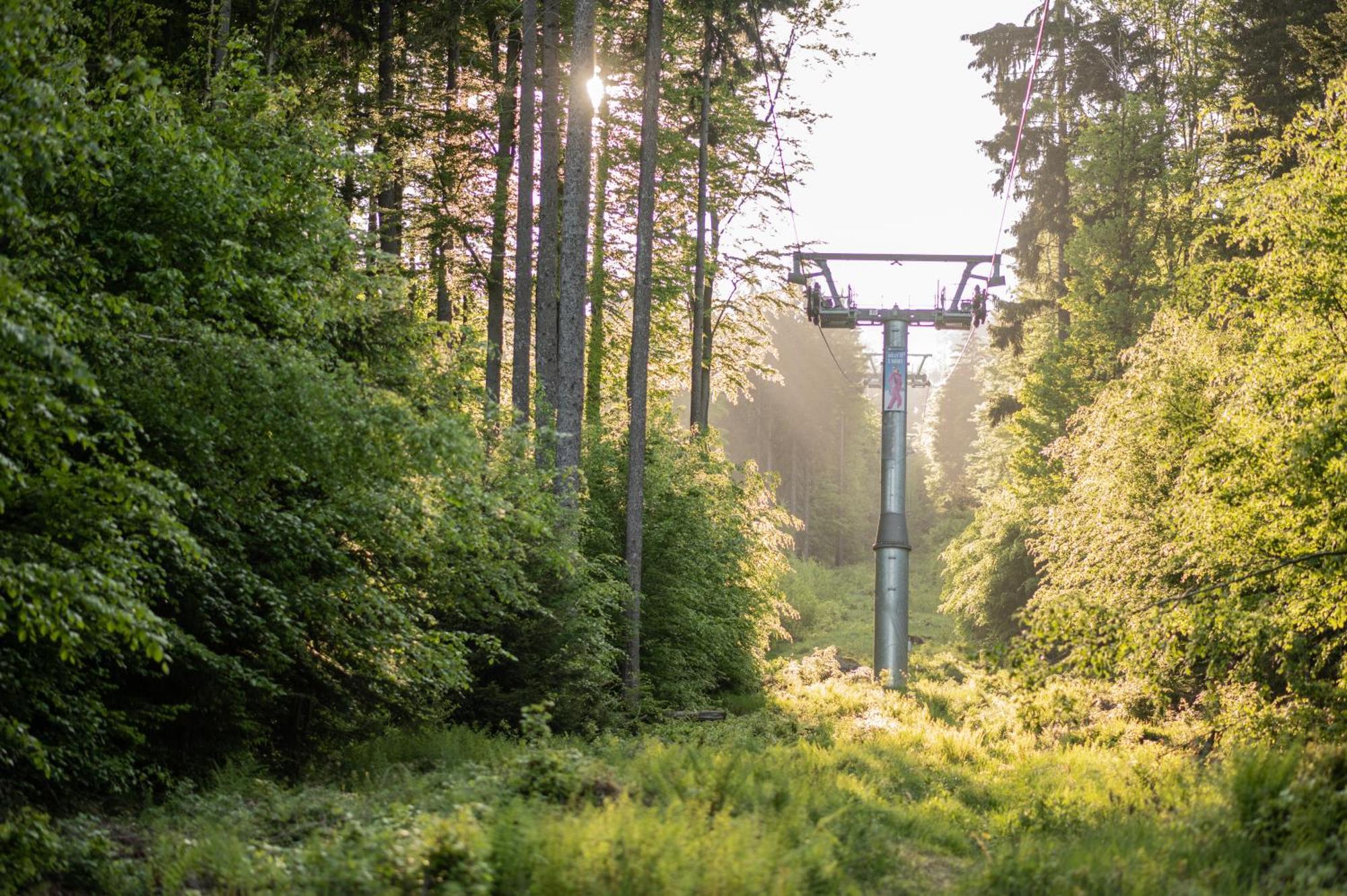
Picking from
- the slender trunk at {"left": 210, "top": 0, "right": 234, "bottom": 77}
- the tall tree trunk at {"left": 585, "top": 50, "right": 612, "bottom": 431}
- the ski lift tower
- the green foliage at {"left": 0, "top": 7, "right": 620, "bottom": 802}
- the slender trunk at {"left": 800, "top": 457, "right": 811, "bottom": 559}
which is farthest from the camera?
the slender trunk at {"left": 800, "top": 457, "right": 811, "bottom": 559}

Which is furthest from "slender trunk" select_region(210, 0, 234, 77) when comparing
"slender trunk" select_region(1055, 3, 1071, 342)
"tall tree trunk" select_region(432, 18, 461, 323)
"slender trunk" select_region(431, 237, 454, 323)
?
"slender trunk" select_region(1055, 3, 1071, 342)

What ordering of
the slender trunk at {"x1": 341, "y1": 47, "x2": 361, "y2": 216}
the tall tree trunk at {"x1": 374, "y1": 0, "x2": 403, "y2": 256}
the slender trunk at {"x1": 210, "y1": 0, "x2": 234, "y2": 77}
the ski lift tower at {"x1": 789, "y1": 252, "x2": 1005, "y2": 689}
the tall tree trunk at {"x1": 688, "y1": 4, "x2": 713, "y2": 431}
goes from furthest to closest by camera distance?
the ski lift tower at {"x1": 789, "y1": 252, "x2": 1005, "y2": 689} → the tall tree trunk at {"x1": 688, "y1": 4, "x2": 713, "y2": 431} → the tall tree trunk at {"x1": 374, "y1": 0, "x2": 403, "y2": 256} → the slender trunk at {"x1": 341, "y1": 47, "x2": 361, "y2": 216} → the slender trunk at {"x1": 210, "y1": 0, "x2": 234, "y2": 77}

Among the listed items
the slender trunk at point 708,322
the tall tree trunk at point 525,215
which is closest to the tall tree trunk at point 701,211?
the slender trunk at point 708,322

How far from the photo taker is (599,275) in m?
24.0

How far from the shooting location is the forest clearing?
272 inches

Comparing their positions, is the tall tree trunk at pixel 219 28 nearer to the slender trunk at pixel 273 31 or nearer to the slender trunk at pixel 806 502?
the slender trunk at pixel 273 31

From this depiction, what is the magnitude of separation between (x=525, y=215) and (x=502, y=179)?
3.59 meters

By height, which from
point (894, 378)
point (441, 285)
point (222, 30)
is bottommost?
point (894, 378)

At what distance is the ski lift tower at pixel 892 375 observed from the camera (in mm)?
25516

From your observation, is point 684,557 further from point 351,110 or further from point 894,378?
point 351,110

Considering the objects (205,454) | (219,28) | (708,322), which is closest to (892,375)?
(708,322)

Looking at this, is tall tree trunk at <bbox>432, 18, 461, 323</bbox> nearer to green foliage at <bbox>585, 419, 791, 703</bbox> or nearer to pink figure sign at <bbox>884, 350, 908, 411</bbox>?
green foliage at <bbox>585, 419, 791, 703</bbox>

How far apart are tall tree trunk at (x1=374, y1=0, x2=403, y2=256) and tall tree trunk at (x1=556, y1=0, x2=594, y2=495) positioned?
4.49 m

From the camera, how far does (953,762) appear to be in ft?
47.2
